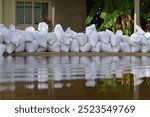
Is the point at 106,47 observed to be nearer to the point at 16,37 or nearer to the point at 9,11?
the point at 16,37

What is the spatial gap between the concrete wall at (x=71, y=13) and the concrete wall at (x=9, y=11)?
176 cm

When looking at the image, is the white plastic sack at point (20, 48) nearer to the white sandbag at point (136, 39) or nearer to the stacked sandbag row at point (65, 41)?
the stacked sandbag row at point (65, 41)

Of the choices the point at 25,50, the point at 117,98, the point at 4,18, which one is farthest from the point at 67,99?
the point at 4,18

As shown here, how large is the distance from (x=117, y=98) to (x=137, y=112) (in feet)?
2.68

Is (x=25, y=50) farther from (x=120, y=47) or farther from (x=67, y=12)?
(x=67, y=12)

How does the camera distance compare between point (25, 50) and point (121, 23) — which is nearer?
point (25, 50)

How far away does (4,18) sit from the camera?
17250 millimetres

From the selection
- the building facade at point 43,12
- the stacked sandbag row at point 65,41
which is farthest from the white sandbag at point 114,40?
the building facade at point 43,12

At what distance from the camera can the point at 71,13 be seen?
725 inches

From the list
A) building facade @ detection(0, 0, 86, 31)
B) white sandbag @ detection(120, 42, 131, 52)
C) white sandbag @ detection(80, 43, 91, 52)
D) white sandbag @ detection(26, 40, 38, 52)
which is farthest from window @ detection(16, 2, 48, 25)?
white sandbag @ detection(120, 42, 131, 52)

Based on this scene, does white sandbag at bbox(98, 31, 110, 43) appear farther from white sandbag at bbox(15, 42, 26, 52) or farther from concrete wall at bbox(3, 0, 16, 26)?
concrete wall at bbox(3, 0, 16, 26)

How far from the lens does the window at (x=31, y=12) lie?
58.6 ft

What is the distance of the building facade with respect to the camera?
17.5m

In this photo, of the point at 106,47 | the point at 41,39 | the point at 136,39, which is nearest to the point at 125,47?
the point at 136,39
